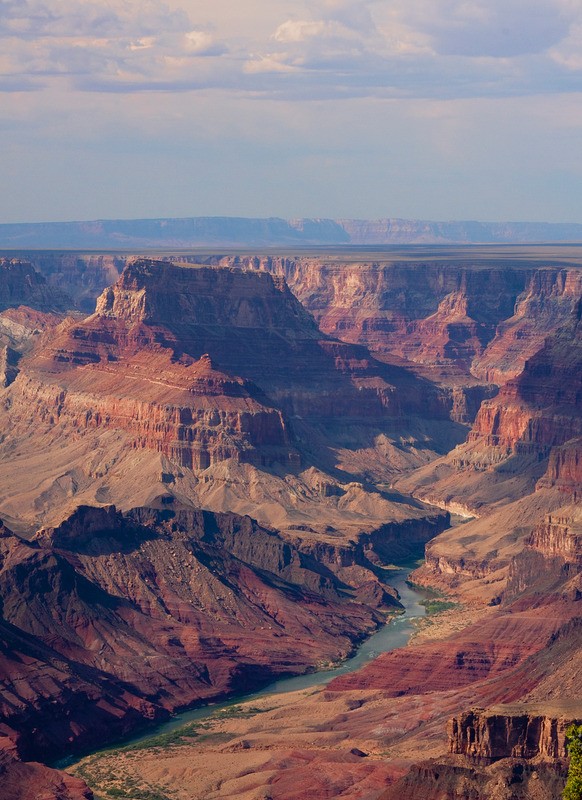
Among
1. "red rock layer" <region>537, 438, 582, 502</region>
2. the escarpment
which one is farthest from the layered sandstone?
"red rock layer" <region>537, 438, 582, 502</region>

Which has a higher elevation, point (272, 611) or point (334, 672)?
point (272, 611)

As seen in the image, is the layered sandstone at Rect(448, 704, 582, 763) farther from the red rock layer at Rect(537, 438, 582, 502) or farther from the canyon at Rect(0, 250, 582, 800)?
the red rock layer at Rect(537, 438, 582, 502)

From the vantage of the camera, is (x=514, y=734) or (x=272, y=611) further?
(x=272, y=611)

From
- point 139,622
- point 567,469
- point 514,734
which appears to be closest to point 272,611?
point 139,622

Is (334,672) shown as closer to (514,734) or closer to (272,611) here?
(272,611)

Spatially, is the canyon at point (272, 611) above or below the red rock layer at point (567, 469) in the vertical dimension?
below

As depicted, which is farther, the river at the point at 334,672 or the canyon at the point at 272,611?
the river at the point at 334,672

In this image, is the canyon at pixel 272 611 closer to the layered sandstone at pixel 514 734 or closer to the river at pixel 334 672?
the layered sandstone at pixel 514 734

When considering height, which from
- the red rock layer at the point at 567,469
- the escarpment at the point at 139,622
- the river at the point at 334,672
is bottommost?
the river at the point at 334,672

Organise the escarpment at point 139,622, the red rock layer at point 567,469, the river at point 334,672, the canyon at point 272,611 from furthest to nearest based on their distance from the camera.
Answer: the red rock layer at point 567,469, the river at point 334,672, the escarpment at point 139,622, the canyon at point 272,611

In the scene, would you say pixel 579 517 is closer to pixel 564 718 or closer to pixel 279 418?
pixel 279 418

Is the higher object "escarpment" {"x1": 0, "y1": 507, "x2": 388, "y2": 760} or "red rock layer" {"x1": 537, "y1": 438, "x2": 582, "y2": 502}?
"red rock layer" {"x1": 537, "y1": 438, "x2": 582, "y2": 502}

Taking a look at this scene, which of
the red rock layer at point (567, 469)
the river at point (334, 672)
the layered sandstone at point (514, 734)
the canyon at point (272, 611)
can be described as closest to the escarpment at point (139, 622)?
the canyon at point (272, 611)

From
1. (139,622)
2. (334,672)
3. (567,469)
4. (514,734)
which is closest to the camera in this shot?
(514,734)
